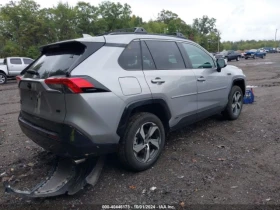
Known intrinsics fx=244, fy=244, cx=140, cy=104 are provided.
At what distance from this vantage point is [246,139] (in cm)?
436

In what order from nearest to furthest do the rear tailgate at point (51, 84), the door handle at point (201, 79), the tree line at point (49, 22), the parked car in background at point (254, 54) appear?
1. the rear tailgate at point (51, 84)
2. the door handle at point (201, 79)
3. the tree line at point (49, 22)
4. the parked car in background at point (254, 54)

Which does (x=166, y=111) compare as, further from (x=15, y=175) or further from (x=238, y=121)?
(x=238, y=121)

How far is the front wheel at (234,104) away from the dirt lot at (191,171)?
0.31 metres

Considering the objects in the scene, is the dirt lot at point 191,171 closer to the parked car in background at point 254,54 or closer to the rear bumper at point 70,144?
the rear bumper at point 70,144

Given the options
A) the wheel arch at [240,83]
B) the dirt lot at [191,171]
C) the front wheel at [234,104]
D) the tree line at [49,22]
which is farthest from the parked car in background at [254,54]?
the dirt lot at [191,171]

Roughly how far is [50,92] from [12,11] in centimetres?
4525

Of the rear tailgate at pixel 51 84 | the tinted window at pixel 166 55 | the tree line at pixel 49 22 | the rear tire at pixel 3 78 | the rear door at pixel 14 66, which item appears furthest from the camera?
the tree line at pixel 49 22

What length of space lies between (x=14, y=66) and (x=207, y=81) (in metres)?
15.1

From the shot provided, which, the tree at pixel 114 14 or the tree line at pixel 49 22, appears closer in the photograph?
the tree line at pixel 49 22

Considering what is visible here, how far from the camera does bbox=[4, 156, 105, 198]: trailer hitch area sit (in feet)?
8.94

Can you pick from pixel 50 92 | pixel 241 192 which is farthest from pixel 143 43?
pixel 241 192

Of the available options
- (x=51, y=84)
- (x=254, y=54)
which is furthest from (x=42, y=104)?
(x=254, y=54)

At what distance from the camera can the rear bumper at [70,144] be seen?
2.63 m

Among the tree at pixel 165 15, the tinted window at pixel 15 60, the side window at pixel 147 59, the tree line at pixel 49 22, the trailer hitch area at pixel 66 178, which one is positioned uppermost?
the tree at pixel 165 15
